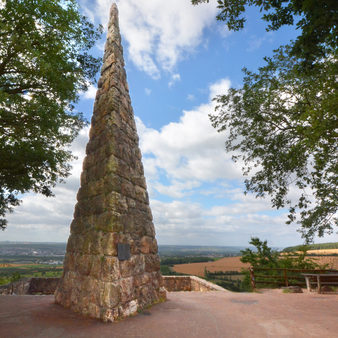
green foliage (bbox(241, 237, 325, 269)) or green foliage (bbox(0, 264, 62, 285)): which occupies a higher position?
green foliage (bbox(241, 237, 325, 269))

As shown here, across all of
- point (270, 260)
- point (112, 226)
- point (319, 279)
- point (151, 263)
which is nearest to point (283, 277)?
point (319, 279)

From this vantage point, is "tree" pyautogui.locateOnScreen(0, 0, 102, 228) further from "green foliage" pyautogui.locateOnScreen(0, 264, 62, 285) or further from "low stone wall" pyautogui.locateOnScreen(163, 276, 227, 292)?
"low stone wall" pyautogui.locateOnScreen(163, 276, 227, 292)

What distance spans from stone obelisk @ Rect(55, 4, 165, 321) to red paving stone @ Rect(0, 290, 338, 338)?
1.20 feet

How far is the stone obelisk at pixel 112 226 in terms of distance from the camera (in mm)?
4430

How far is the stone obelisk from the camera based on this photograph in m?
4.43

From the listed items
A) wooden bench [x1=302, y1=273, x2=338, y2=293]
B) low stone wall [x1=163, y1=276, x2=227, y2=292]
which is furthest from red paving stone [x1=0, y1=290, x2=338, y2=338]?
low stone wall [x1=163, y1=276, x2=227, y2=292]

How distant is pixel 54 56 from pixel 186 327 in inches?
344

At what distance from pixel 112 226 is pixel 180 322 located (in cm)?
228

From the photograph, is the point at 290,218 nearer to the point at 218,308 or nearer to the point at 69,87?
the point at 218,308

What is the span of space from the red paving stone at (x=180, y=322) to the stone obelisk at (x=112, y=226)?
0.37m

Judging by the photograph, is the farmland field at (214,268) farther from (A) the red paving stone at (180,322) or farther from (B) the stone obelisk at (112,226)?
(B) the stone obelisk at (112,226)

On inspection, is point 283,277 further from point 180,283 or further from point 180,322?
point 180,322

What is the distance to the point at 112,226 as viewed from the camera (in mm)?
4688

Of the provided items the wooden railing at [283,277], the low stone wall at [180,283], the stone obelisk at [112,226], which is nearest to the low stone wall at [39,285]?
the low stone wall at [180,283]
